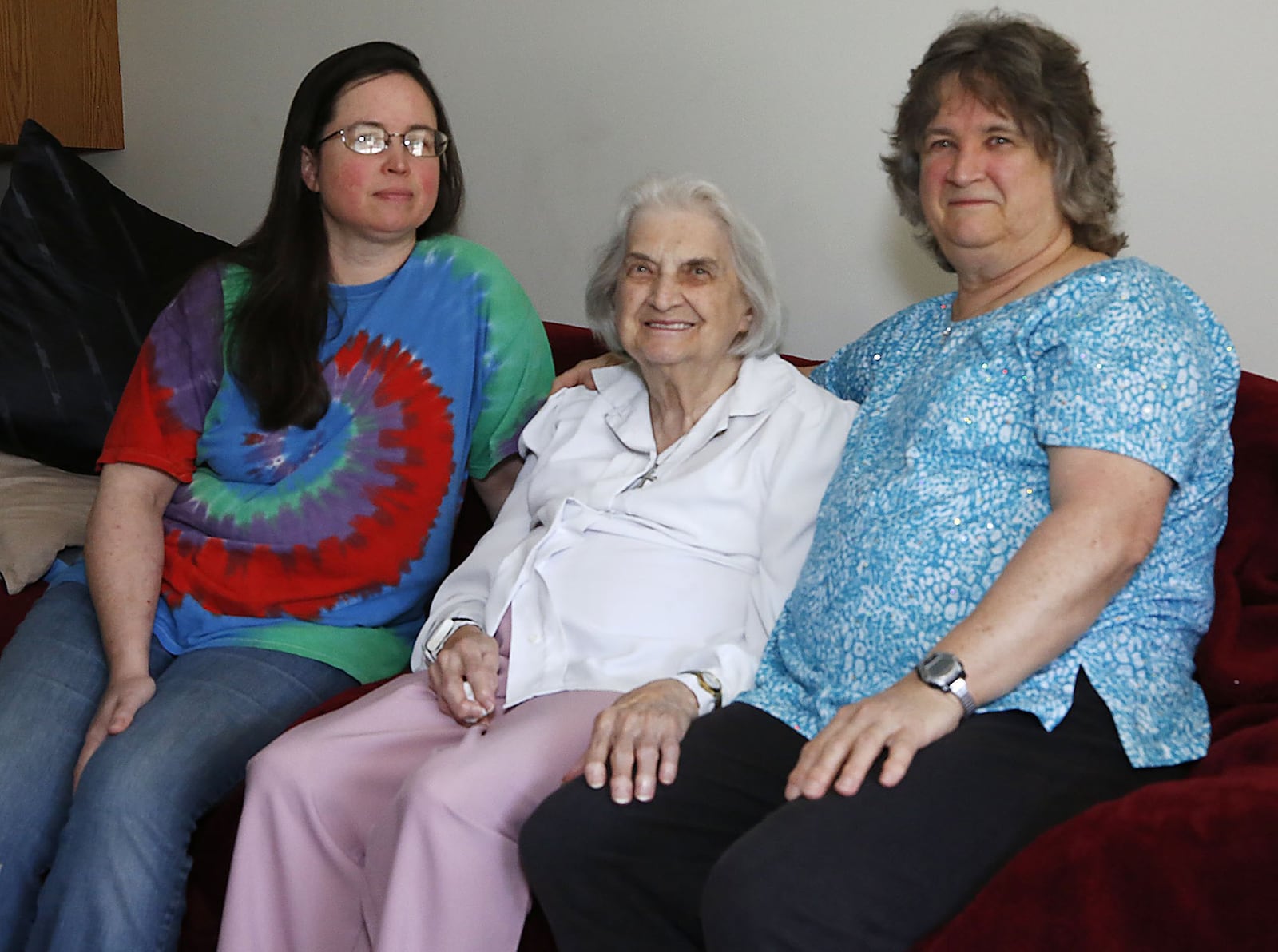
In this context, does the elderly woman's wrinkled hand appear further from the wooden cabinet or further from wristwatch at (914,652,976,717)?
the wooden cabinet

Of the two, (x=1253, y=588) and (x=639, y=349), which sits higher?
(x=639, y=349)

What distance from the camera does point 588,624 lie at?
171 centimetres

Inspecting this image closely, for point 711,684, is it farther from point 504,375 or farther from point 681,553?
point 504,375

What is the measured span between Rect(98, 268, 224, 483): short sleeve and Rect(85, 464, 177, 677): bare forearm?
0.03 metres

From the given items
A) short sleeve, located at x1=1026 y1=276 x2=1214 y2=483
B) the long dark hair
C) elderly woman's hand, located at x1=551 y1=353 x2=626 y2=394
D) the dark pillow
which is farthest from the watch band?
the dark pillow

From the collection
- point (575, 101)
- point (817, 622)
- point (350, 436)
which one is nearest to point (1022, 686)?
point (817, 622)

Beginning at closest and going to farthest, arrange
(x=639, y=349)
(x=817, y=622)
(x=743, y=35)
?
1. (x=817, y=622)
2. (x=639, y=349)
3. (x=743, y=35)

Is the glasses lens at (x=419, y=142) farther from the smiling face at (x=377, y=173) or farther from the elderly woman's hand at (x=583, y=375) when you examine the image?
the elderly woman's hand at (x=583, y=375)

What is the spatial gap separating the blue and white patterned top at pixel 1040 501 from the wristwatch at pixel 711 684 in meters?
0.06

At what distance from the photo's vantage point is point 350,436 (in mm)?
1949

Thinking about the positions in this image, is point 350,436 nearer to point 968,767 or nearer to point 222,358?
point 222,358

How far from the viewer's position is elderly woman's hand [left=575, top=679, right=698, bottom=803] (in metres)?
1.42

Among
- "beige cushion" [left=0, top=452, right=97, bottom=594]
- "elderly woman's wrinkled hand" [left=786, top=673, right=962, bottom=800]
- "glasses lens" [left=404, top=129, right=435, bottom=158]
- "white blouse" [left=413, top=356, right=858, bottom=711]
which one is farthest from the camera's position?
"beige cushion" [left=0, top=452, right=97, bottom=594]

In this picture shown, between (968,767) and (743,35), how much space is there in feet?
4.79
